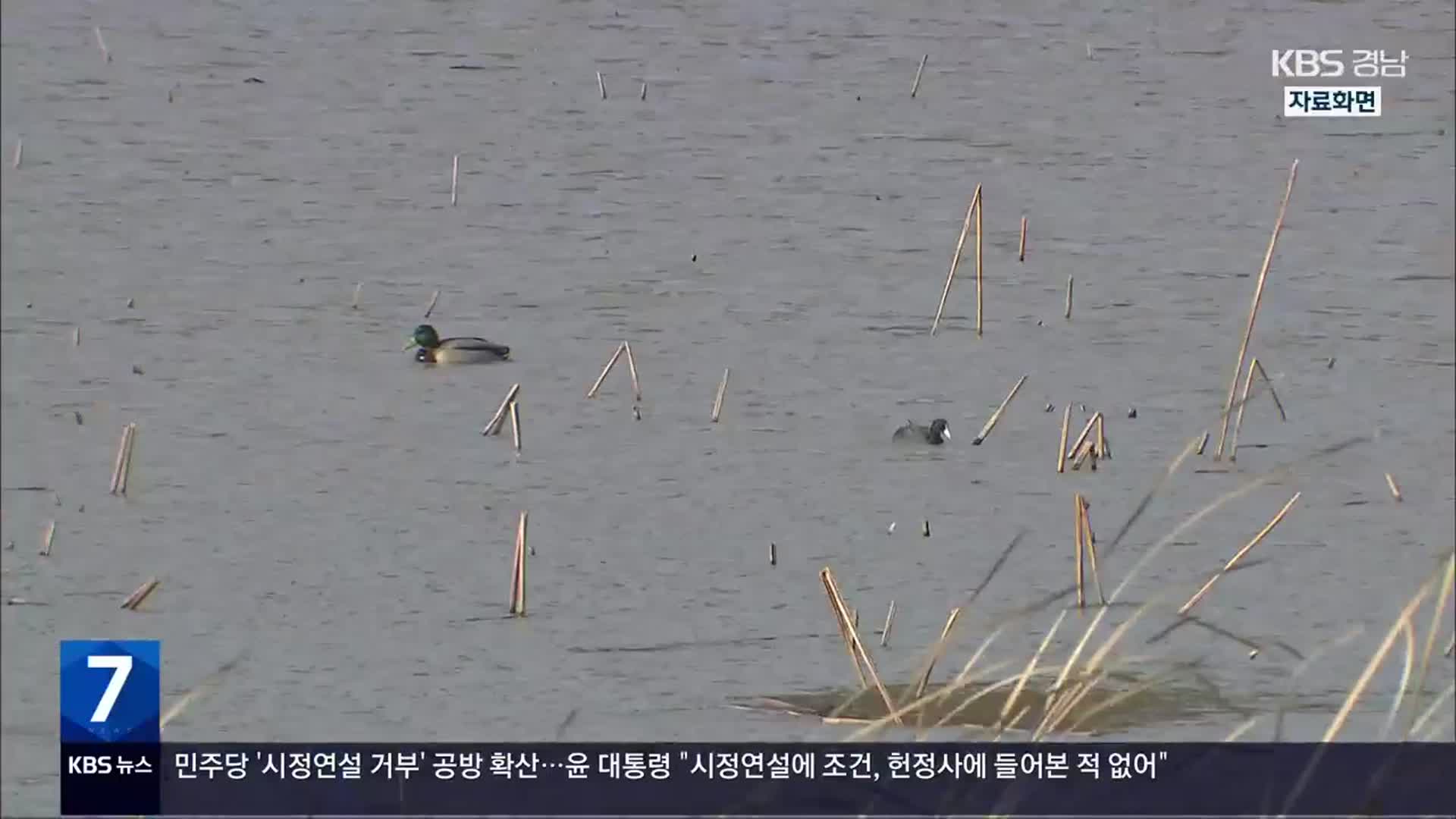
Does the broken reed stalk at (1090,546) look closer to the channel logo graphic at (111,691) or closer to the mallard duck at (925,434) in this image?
the mallard duck at (925,434)

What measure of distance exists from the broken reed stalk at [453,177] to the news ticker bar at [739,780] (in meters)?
1.78

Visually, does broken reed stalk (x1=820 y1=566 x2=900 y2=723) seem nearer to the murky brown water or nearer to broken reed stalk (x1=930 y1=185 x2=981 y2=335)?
the murky brown water

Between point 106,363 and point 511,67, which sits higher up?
point 511,67

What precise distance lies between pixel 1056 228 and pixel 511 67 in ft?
4.09

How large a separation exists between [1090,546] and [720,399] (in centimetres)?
94

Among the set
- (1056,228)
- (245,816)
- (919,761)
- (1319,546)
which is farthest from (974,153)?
(245,816)

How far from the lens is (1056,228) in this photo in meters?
5.16

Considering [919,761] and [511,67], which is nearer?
[919,761]

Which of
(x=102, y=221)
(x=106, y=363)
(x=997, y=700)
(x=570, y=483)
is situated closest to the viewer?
(x=997, y=700)

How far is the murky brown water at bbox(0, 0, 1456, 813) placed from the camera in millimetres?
3867

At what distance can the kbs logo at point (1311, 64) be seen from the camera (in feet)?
16.5

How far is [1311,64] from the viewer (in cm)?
507

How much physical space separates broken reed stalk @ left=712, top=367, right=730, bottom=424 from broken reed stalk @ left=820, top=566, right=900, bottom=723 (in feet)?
2.73

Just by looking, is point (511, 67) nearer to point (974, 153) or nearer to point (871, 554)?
point (974, 153)
